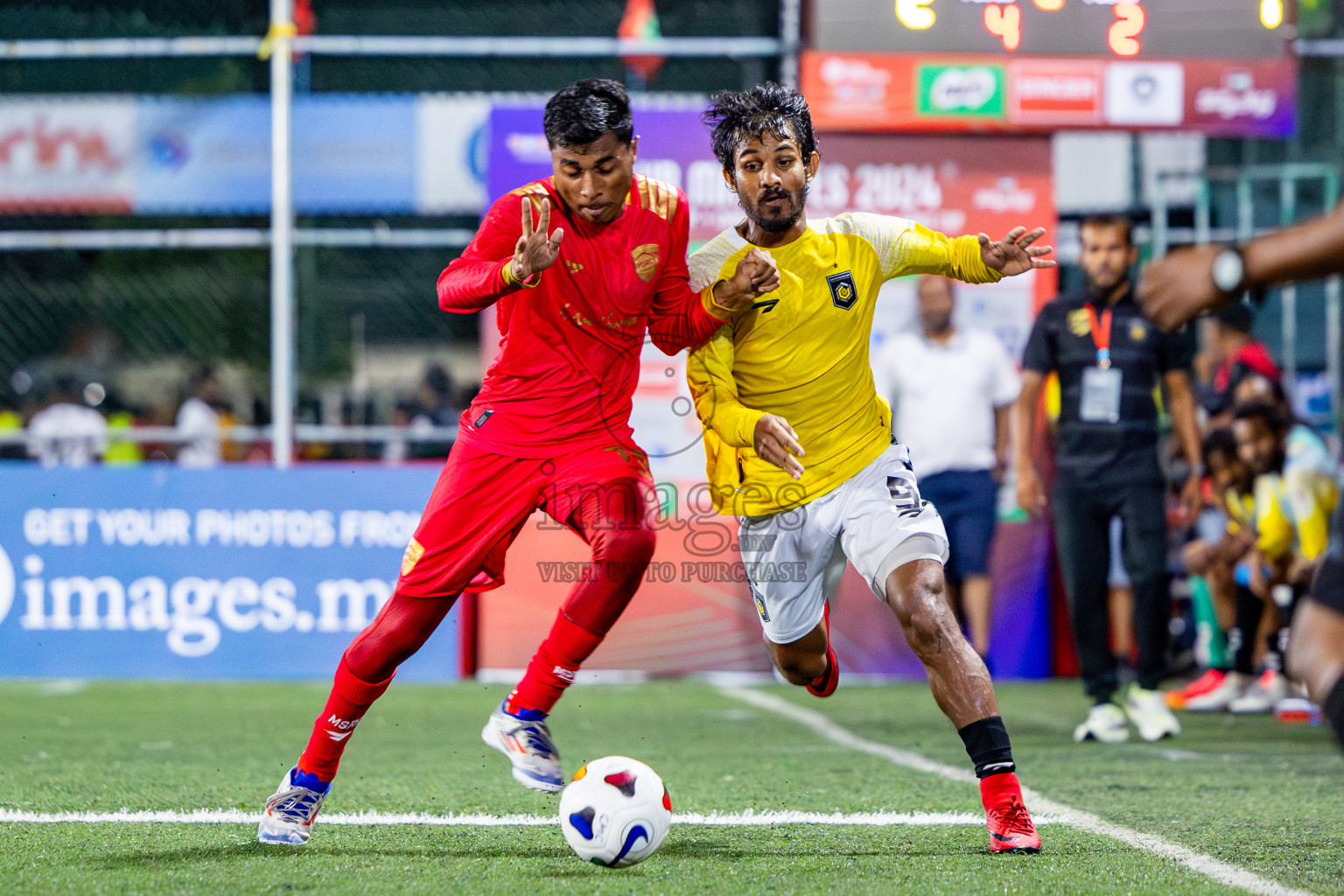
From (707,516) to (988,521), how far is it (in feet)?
5.43

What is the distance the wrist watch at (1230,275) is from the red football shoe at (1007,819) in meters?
1.65

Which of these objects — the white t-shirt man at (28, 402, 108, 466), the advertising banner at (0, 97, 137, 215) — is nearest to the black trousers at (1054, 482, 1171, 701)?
the white t-shirt man at (28, 402, 108, 466)

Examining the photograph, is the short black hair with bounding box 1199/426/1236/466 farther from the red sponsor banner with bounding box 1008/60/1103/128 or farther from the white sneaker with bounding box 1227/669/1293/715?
the red sponsor banner with bounding box 1008/60/1103/128

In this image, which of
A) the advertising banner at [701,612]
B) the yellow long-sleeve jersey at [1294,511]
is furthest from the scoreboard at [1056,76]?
the advertising banner at [701,612]

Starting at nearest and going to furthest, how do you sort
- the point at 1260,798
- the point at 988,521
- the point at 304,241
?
the point at 1260,798 → the point at 988,521 → the point at 304,241

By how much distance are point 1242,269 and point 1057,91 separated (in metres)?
6.93

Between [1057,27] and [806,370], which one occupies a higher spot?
[1057,27]

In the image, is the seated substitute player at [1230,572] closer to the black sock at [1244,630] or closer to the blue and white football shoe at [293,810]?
the black sock at [1244,630]

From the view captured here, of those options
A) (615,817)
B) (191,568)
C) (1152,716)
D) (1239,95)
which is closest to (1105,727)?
(1152,716)

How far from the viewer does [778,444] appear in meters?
4.29

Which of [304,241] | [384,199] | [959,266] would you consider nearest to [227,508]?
[304,241]

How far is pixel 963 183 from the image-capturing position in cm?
985

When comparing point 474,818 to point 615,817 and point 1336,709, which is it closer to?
point 615,817

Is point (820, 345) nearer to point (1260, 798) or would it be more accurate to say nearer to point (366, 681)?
point (366, 681)
